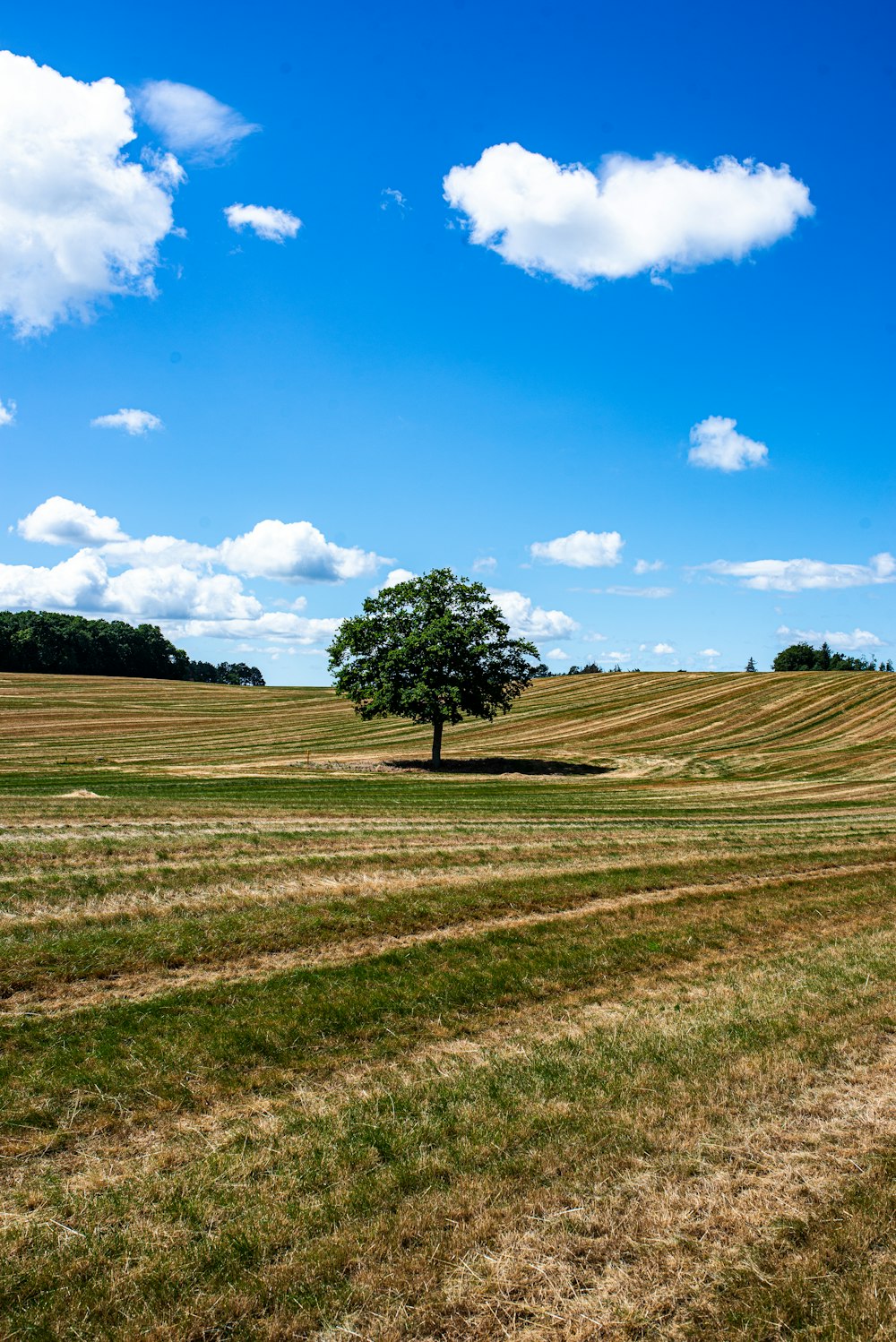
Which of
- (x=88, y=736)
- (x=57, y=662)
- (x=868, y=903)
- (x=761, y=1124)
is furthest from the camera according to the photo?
(x=57, y=662)

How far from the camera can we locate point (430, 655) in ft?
154

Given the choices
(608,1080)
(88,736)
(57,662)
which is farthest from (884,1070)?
(57,662)

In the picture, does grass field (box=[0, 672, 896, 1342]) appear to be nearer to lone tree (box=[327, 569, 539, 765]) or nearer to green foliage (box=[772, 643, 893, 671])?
lone tree (box=[327, 569, 539, 765])

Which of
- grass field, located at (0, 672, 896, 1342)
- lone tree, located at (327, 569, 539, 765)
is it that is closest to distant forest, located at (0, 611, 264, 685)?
lone tree, located at (327, 569, 539, 765)

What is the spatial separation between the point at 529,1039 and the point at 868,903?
9.70 meters

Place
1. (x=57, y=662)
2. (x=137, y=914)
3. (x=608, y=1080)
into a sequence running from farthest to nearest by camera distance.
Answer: (x=57, y=662) → (x=137, y=914) → (x=608, y=1080)

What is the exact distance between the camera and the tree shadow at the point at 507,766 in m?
46.1

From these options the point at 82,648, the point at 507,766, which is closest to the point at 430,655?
the point at 507,766

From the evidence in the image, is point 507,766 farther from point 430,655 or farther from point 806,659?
point 806,659

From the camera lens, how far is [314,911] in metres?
12.3

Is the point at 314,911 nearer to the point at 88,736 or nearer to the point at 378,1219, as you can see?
the point at 378,1219

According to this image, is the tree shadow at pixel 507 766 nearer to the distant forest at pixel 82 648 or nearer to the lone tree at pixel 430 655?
the lone tree at pixel 430 655

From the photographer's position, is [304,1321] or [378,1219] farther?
[378,1219]

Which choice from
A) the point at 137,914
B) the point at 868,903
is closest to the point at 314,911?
the point at 137,914
